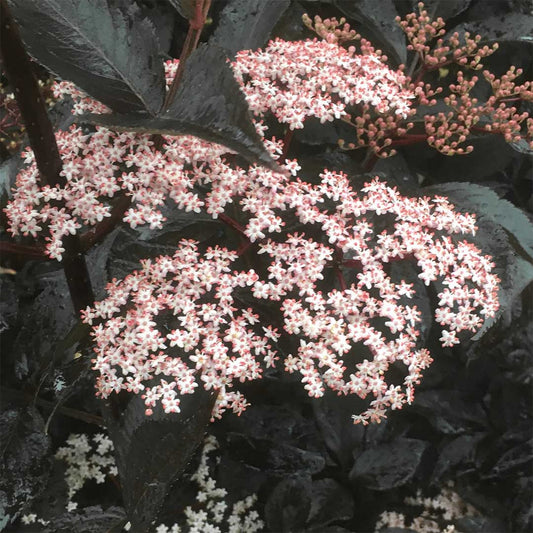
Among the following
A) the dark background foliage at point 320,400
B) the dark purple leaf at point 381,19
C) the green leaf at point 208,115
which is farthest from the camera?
the dark purple leaf at point 381,19

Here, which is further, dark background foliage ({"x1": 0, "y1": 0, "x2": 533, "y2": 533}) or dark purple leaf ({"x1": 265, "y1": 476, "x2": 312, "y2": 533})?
dark purple leaf ({"x1": 265, "y1": 476, "x2": 312, "y2": 533})

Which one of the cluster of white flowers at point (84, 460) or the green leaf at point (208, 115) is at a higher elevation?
the green leaf at point (208, 115)

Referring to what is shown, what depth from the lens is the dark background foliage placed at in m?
0.70

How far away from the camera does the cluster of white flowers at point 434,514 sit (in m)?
0.93

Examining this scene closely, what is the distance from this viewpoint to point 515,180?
1.04 meters

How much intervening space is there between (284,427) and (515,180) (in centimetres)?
53

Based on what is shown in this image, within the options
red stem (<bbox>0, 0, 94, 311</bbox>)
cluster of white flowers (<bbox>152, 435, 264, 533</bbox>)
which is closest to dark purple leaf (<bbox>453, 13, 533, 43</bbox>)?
red stem (<bbox>0, 0, 94, 311</bbox>)

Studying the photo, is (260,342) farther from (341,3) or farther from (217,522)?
(341,3)

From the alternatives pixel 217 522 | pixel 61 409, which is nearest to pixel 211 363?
pixel 61 409

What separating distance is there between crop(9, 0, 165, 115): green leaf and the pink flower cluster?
0.05m

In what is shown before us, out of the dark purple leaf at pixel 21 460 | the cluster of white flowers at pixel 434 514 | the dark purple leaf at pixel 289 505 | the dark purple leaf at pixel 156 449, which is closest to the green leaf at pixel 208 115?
the dark purple leaf at pixel 156 449

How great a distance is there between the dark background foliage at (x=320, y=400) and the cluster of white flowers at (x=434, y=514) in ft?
0.05

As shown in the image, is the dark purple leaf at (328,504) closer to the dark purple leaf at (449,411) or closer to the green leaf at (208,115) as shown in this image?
the dark purple leaf at (449,411)

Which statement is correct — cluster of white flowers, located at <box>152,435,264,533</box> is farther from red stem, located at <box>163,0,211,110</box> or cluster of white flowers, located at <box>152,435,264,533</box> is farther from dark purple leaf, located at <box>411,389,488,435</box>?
red stem, located at <box>163,0,211,110</box>
